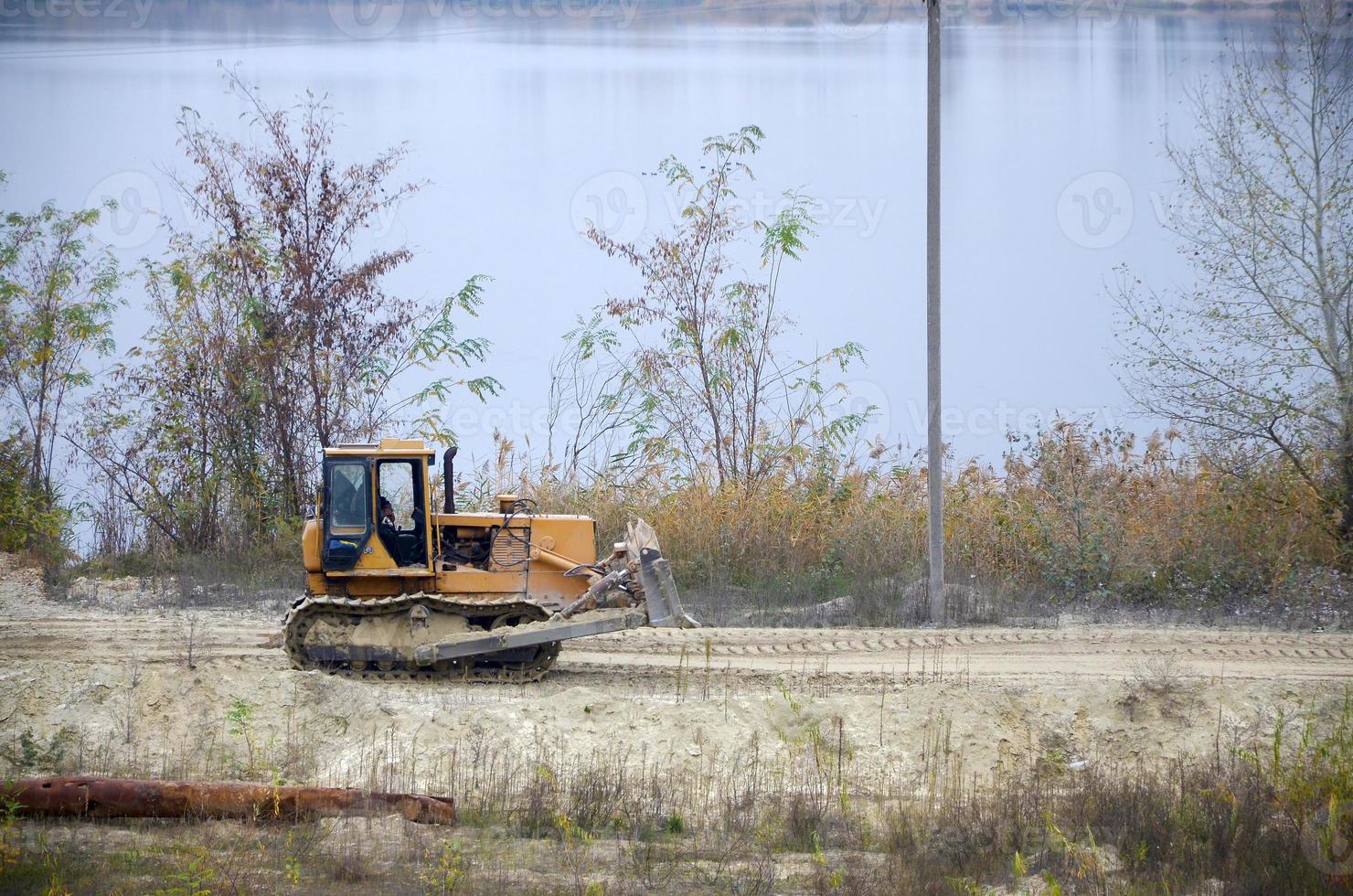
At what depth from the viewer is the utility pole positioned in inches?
486

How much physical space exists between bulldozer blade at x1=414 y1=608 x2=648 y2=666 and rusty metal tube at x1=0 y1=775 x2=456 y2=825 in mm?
2842

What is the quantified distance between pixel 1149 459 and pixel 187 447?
13.5 metres

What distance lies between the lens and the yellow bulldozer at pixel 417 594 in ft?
31.5

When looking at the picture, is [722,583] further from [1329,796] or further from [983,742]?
[1329,796]

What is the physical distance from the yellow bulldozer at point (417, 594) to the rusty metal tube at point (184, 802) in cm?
288

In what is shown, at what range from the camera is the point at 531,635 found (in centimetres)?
952

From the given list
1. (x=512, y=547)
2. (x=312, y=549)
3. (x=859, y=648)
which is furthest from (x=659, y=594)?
(x=312, y=549)

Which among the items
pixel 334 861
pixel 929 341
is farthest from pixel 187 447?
pixel 334 861

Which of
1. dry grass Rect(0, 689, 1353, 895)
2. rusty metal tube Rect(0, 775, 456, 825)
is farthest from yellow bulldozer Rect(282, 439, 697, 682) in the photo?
rusty metal tube Rect(0, 775, 456, 825)

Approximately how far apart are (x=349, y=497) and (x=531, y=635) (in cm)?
197

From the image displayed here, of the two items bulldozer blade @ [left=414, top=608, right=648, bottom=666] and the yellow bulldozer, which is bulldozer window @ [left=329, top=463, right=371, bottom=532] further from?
bulldozer blade @ [left=414, top=608, right=648, bottom=666]

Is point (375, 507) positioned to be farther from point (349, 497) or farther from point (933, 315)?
point (933, 315)

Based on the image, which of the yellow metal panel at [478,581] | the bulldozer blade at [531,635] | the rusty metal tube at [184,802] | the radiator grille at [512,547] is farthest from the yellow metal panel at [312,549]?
the rusty metal tube at [184,802]

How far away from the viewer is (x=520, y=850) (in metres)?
6.35
